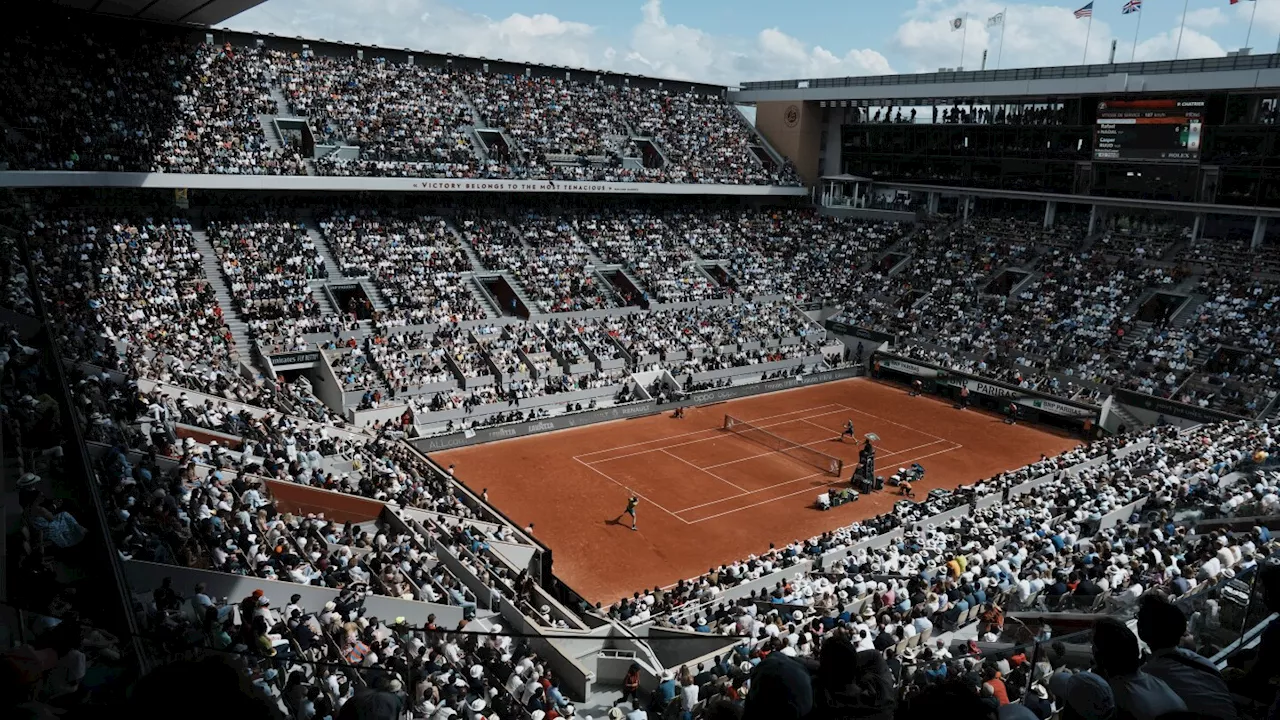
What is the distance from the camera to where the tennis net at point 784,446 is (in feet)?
110

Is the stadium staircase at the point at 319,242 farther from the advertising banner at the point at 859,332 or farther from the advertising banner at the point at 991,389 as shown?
the advertising banner at the point at 991,389

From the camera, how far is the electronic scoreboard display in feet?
144

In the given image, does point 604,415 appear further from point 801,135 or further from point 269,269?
point 801,135

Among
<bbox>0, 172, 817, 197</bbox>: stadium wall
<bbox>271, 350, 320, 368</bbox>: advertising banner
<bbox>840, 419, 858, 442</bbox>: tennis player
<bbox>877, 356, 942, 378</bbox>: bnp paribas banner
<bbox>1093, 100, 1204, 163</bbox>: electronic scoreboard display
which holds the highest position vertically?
<bbox>1093, 100, 1204, 163</bbox>: electronic scoreboard display

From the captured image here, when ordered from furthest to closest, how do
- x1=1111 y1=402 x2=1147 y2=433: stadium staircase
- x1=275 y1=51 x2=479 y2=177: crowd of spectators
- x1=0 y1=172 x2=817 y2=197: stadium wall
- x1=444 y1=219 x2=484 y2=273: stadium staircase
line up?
x1=275 y1=51 x2=479 y2=177: crowd of spectators < x1=444 y1=219 x2=484 y2=273: stadium staircase < x1=1111 y1=402 x2=1147 y2=433: stadium staircase < x1=0 y1=172 x2=817 y2=197: stadium wall

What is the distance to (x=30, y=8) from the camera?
3891cm

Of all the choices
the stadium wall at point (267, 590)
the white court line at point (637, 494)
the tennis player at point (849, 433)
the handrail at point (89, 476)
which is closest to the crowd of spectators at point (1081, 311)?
the tennis player at point (849, 433)

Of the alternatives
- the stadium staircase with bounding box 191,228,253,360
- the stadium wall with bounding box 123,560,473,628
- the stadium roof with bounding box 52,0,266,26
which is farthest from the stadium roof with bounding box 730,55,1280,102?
the stadium wall with bounding box 123,560,473,628

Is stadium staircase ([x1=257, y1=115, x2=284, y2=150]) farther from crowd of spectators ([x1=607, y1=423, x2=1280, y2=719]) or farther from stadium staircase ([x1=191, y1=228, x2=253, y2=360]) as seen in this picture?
crowd of spectators ([x1=607, y1=423, x2=1280, y2=719])

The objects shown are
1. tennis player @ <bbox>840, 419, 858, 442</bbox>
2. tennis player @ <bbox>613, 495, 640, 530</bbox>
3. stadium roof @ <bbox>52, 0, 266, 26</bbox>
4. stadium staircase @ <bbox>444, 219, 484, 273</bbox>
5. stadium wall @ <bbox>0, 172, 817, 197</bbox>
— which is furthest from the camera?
A: stadium staircase @ <bbox>444, 219, 484, 273</bbox>

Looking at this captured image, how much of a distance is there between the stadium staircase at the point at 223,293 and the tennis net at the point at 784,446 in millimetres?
20441

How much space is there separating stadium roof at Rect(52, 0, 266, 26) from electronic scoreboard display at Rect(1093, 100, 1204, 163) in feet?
140

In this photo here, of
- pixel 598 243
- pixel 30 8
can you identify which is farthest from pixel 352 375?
pixel 30 8

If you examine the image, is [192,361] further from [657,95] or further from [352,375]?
[657,95]
